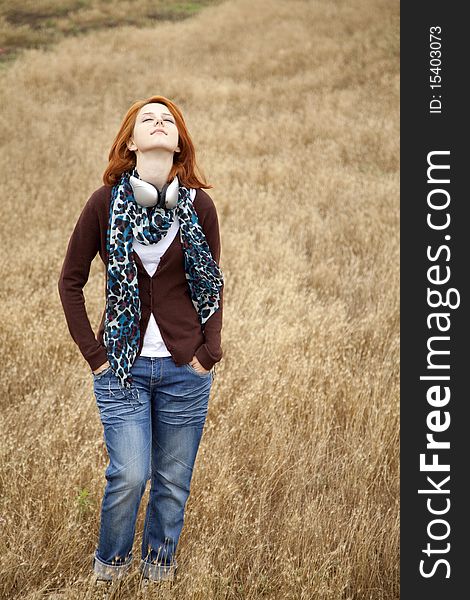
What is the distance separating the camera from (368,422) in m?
4.05

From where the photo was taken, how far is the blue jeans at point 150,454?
232cm

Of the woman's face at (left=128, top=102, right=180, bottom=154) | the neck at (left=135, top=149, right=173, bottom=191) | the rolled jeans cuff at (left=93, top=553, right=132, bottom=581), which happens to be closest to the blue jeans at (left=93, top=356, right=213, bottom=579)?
the rolled jeans cuff at (left=93, top=553, right=132, bottom=581)

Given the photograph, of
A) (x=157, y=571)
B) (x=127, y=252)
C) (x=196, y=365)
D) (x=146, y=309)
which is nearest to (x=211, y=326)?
(x=196, y=365)

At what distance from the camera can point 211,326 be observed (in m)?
2.53

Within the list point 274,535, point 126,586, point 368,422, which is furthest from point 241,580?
point 368,422

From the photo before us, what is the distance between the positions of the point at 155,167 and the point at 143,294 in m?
0.49

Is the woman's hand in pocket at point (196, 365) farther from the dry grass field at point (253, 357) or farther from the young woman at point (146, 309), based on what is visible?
the dry grass field at point (253, 357)

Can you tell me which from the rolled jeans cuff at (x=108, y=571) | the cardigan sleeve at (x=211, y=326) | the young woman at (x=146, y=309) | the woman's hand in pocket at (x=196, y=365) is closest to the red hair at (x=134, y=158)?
the young woman at (x=146, y=309)

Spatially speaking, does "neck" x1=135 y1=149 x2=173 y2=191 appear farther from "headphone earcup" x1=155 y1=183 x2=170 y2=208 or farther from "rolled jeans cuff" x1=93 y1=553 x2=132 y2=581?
"rolled jeans cuff" x1=93 y1=553 x2=132 y2=581

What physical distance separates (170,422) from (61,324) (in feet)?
8.86

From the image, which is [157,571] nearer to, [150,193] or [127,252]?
[127,252]

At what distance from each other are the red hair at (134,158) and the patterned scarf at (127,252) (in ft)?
0.17

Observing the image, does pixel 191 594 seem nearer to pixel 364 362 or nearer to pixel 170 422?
pixel 170 422

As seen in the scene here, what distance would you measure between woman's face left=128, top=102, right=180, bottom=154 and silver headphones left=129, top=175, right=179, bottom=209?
14 centimetres
